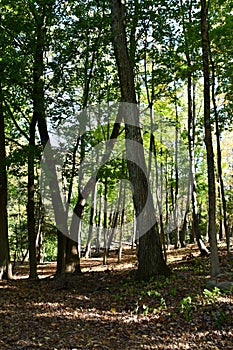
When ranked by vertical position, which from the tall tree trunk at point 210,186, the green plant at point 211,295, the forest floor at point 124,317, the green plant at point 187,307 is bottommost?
the forest floor at point 124,317

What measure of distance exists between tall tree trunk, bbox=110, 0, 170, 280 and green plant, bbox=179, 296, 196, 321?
2714 millimetres

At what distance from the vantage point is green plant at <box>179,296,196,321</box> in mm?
5906

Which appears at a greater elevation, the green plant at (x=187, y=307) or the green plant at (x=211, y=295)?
the green plant at (x=211, y=295)

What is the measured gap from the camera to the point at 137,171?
952 centimetres

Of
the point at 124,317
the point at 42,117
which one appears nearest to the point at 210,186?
the point at 124,317

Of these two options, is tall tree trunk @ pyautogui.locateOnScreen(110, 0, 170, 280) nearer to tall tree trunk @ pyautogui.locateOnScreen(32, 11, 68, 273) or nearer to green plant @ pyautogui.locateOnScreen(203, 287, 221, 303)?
green plant @ pyautogui.locateOnScreen(203, 287, 221, 303)

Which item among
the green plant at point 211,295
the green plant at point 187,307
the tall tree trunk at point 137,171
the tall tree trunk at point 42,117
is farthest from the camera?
the tall tree trunk at point 42,117

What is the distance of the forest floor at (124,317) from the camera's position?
5.19m

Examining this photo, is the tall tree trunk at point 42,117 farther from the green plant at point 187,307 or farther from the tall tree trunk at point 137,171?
the green plant at point 187,307

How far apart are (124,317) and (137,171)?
4.07 meters

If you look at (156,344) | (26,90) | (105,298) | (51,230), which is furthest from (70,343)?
(51,230)

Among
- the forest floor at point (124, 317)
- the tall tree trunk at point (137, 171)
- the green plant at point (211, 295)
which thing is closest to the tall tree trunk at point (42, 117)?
the tall tree trunk at point (137, 171)

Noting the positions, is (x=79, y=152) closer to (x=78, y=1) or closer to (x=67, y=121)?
(x=67, y=121)

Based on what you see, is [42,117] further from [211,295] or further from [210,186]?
[211,295]
